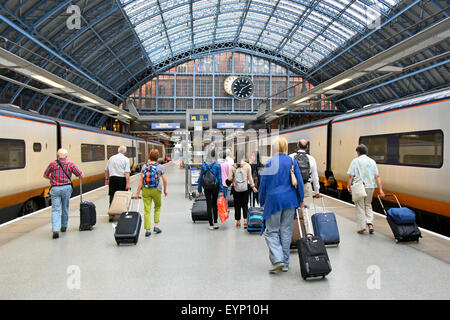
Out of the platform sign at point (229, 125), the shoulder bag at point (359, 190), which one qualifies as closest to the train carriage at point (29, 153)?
the shoulder bag at point (359, 190)

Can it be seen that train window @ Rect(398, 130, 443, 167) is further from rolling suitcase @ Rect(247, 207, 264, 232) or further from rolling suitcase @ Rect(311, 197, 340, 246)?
rolling suitcase @ Rect(247, 207, 264, 232)

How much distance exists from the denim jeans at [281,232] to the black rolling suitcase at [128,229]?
2.54m

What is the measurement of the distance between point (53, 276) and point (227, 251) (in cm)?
256

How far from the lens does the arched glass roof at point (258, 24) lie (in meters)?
28.0

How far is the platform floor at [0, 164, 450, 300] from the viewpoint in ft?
13.9

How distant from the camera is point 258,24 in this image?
38312 millimetres

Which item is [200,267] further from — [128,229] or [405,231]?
[405,231]

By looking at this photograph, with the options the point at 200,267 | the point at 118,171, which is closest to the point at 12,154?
the point at 118,171

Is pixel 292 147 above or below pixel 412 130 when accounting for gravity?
below

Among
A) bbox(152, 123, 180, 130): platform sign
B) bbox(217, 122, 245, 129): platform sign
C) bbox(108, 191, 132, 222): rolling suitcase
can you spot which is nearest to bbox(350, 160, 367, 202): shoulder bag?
bbox(108, 191, 132, 222): rolling suitcase

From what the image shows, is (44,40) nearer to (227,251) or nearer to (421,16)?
(227,251)

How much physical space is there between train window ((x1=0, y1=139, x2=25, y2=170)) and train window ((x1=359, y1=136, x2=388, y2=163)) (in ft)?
31.2

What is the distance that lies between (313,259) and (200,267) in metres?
1.56

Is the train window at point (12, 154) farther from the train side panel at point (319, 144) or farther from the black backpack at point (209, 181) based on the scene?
the train side panel at point (319, 144)
